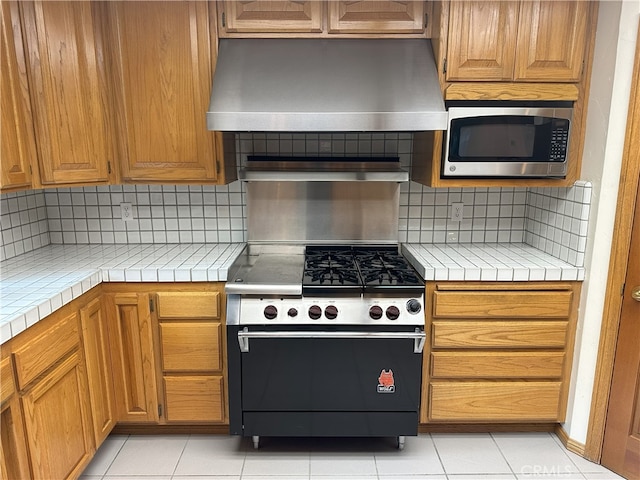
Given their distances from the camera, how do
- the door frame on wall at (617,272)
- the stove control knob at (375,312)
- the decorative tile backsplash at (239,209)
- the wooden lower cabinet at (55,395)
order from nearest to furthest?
the wooden lower cabinet at (55,395), the door frame on wall at (617,272), the stove control knob at (375,312), the decorative tile backsplash at (239,209)

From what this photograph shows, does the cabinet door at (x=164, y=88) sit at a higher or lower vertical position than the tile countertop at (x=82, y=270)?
higher

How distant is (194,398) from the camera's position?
2.11 meters

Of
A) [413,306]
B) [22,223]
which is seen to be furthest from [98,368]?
[413,306]

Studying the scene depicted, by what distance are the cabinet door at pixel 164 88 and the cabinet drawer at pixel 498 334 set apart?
135cm

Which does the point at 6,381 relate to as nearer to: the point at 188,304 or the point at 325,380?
the point at 188,304

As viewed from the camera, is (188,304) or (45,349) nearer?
(45,349)

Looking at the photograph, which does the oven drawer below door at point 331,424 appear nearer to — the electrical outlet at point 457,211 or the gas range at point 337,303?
the gas range at point 337,303

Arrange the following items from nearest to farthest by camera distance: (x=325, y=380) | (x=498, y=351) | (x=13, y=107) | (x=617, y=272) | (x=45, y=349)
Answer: (x=45, y=349) → (x=13, y=107) → (x=617, y=272) → (x=325, y=380) → (x=498, y=351)

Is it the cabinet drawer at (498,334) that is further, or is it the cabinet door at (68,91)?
the cabinet drawer at (498,334)

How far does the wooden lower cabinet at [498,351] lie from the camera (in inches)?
79.4

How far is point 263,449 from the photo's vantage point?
212 centimetres

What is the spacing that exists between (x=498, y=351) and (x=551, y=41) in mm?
1431

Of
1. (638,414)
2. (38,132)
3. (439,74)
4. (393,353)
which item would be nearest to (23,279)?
(38,132)

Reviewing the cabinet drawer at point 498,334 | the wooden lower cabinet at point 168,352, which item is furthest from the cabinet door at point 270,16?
the cabinet drawer at point 498,334
